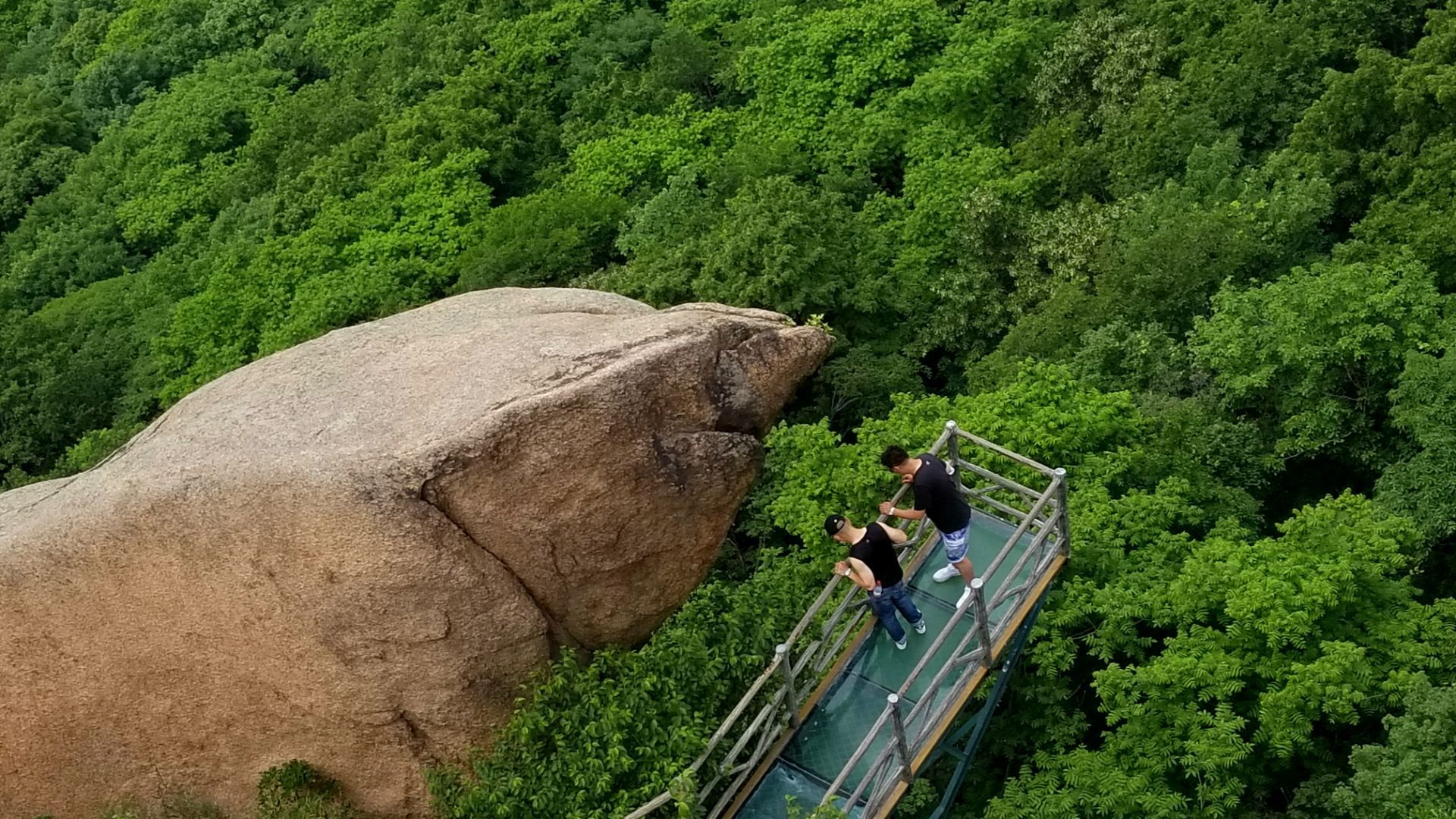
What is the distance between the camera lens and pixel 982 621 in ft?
44.0

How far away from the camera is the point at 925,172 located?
26.9 meters

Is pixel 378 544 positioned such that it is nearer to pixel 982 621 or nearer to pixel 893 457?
pixel 893 457

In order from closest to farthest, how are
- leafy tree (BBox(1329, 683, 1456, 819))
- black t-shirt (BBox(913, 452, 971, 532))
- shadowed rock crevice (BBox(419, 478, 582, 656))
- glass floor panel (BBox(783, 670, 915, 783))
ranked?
shadowed rock crevice (BBox(419, 478, 582, 656))
leafy tree (BBox(1329, 683, 1456, 819))
glass floor panel (BBox(783, 670, 915, 783))
black t-shirt (BBox(913, 452, 971, 532))

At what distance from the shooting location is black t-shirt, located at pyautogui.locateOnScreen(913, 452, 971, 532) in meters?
13.8

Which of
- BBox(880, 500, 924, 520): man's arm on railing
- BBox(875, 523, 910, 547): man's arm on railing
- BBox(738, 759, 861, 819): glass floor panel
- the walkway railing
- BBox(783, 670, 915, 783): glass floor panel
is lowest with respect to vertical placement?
BBox(738, 759, 861, 819): glass floor panel

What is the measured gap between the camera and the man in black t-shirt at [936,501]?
539 inches

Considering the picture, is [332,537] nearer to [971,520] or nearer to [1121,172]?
[971,520]

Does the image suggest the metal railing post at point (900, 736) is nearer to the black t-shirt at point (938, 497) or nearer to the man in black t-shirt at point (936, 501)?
the man in black t-shirt at point (936, 501)

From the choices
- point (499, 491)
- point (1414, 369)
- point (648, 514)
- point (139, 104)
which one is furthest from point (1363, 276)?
point (139, 104)

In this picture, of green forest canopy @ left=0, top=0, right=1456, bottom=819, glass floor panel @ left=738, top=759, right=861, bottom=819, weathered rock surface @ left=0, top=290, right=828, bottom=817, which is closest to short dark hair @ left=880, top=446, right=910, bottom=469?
weathered rock surface @ left=0, top=290, right=828, bottom=817

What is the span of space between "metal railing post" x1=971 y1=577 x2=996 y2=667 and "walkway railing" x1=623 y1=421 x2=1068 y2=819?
12 millimetres

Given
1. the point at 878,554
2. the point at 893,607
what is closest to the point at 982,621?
the point at 893,607

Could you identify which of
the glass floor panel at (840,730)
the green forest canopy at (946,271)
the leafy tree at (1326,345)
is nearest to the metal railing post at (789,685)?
the glass floor panel at (840,730)

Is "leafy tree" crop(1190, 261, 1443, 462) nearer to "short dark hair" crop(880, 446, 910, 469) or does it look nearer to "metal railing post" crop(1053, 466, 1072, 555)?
"metal railing post" crop(1053, 466, 1072, 555)
